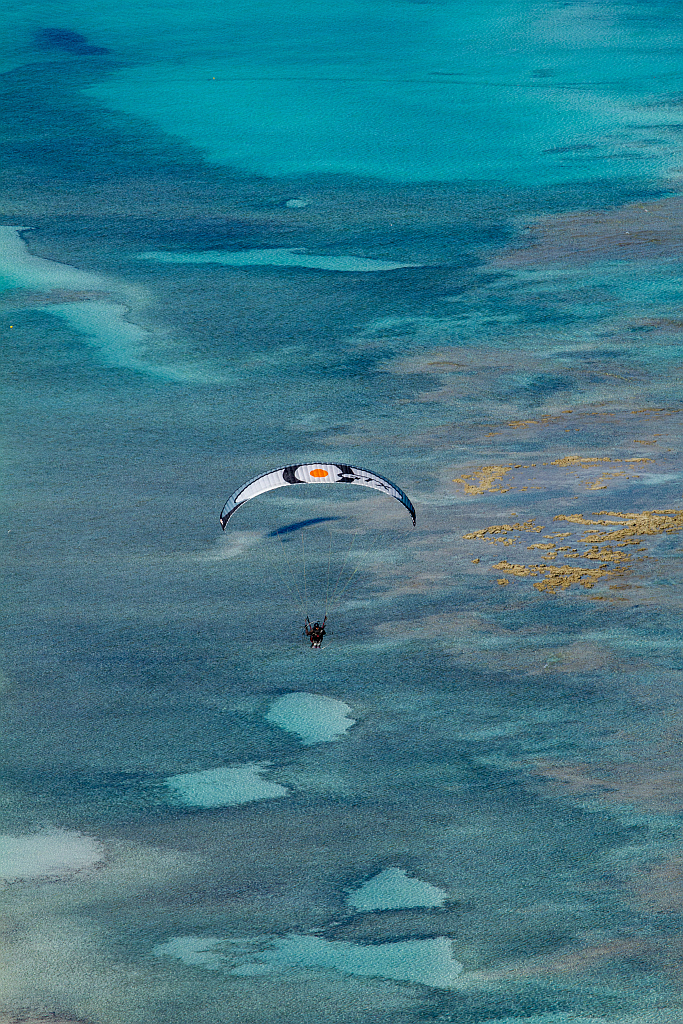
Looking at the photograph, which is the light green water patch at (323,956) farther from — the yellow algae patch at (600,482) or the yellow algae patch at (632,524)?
the yellow algae patch at (600,482)

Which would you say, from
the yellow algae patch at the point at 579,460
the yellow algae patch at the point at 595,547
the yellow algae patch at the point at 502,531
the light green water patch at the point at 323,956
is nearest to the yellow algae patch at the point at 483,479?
the yellow algae patch at the point at 579,460

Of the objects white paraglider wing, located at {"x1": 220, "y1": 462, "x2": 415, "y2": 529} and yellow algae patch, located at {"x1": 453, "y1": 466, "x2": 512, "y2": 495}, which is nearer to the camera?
white paraglider wing, located at {"x1": 220, "y1": 462, "x2": 415, "y2": 529}

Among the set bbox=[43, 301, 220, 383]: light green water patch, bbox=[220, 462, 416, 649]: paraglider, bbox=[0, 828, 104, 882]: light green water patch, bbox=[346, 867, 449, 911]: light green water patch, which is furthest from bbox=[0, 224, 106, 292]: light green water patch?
bbox=[346, 867, 449, 911]: light green water patch

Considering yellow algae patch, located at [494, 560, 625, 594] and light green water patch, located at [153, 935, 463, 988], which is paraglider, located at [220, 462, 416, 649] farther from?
light green water patch, located at [153, 935, 463, 988]

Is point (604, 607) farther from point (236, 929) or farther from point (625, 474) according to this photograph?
point (236, 929)

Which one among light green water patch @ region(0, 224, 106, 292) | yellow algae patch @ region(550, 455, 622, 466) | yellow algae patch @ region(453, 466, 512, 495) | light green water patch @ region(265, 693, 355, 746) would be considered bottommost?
light green water patch @ region(265, 693, 355, 746)

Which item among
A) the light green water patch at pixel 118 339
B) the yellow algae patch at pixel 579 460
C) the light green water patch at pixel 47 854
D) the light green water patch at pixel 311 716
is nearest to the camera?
the light green water patch at pixel 47 854

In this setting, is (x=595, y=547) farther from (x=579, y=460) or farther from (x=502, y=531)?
(x=579, y=460)
